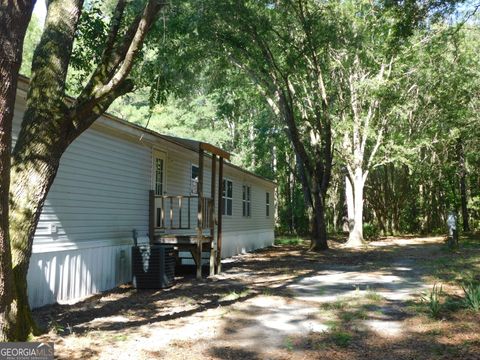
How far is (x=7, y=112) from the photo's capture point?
15.9 ft

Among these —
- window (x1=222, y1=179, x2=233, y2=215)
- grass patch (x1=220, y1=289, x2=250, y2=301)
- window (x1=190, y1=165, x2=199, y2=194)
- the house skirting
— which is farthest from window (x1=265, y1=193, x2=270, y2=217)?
grass patch (x1=220, y1=289, x2=250, y2=301)

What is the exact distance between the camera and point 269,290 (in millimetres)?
10094

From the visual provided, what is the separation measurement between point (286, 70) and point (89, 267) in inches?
507

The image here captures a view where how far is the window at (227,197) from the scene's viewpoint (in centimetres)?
1831

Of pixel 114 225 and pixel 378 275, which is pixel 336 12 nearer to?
pixel 378 275

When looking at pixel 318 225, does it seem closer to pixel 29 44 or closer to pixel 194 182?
pixel 194 182

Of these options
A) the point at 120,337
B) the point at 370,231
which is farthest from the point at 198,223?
the point at 370,231

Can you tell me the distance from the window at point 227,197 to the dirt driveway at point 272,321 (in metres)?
6.50

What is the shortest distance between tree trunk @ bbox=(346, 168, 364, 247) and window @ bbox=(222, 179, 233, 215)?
26.9 feet

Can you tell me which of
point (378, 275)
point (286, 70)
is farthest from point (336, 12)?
point (378, 275)

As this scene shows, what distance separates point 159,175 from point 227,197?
5.60 m

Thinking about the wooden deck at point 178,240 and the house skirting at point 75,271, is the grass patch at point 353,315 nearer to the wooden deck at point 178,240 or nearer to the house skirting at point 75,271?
the house skirting at point 75,271

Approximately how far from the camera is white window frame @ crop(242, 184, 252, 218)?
21125 millimetres

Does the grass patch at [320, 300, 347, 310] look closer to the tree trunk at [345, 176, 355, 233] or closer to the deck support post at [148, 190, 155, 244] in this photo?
the deck support post at [148, 190, 155, 244]
